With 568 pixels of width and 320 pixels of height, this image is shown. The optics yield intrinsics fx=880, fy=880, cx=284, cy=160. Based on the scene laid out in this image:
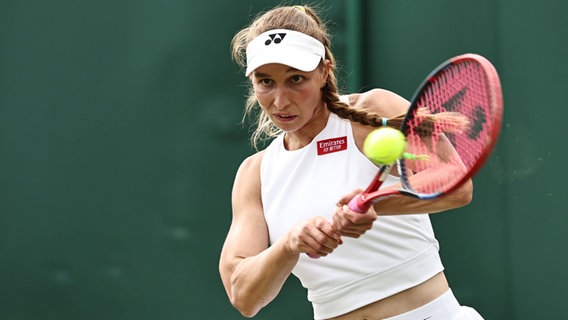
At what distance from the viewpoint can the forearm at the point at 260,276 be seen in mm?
2105

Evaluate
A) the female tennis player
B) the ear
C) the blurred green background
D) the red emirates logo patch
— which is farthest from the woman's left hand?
the blurred green background

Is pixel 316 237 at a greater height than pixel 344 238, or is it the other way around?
pixel 344 238

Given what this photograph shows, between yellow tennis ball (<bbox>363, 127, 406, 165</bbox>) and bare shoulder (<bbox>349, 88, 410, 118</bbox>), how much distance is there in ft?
1.46

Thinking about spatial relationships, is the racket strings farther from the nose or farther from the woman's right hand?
the nose

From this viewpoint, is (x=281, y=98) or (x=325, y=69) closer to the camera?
(x=281, y=98)

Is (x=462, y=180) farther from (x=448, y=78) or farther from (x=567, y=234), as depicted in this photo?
(x=567, y=234)

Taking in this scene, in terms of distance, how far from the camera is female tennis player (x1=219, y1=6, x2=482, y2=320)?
7.35 ft

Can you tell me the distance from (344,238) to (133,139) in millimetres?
1777

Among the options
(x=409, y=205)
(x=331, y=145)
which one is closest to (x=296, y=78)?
(x=331, y=145)

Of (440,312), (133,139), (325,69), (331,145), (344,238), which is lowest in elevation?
(440,312)

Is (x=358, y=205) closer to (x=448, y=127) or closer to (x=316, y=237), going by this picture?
(x=316, y=237)

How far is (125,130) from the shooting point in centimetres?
384

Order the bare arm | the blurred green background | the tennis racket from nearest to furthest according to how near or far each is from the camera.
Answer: the tennis racket < the bare arm < the blurred green background

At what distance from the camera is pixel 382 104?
2.32 meters
